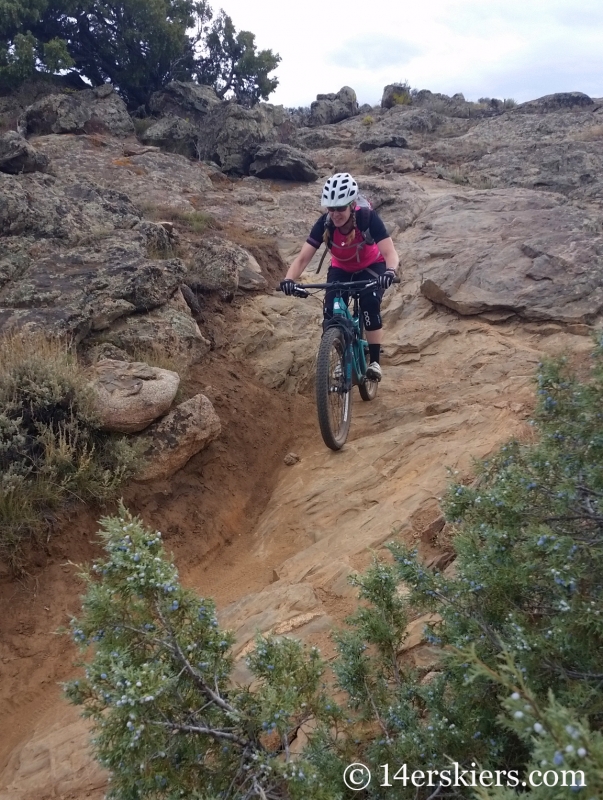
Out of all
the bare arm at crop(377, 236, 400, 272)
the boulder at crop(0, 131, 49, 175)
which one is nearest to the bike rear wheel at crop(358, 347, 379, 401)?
the bare arm at crop(377, 236, 400, 272)

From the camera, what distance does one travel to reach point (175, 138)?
1692 cm

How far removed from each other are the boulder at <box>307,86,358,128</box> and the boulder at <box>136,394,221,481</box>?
2417cm

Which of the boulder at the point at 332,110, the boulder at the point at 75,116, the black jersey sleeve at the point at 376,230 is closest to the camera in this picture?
the black jersey sleeve at the point at 376,230

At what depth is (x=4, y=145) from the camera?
392 inches

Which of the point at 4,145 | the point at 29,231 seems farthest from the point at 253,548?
the point at 4,145

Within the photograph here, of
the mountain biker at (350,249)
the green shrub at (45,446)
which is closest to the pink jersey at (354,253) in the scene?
the mountain biker at (350,249)

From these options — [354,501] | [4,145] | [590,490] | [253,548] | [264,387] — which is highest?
[4,145]

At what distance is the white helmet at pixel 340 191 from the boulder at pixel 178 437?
7.45 feet

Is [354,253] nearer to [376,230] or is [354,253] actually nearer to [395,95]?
[376,230]

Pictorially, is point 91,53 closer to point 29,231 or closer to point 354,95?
point 354,95

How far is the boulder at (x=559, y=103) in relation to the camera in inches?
864

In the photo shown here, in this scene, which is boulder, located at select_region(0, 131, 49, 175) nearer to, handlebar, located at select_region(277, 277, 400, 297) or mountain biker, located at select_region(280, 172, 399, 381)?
mountain biker, located at select_region(280, 172, 399, 381)

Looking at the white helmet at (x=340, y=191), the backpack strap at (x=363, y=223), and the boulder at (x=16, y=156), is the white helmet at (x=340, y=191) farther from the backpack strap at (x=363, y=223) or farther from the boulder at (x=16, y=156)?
the boulder at (x=16, y=156)

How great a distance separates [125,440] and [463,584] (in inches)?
140
